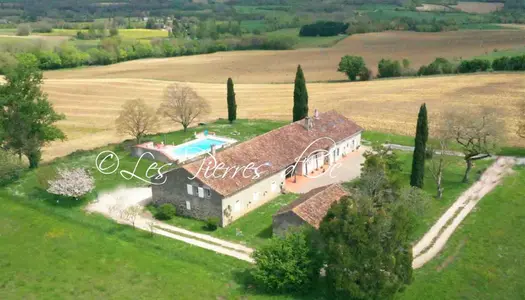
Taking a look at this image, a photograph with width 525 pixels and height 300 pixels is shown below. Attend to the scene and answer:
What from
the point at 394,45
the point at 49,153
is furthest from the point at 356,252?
the point at 394,45

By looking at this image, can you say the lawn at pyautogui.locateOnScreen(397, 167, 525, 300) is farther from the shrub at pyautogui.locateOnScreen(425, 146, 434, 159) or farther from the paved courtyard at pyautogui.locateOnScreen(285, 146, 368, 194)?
the paved courtyard at pyautogui.locateOnScreen(285, 146, 368, 194)

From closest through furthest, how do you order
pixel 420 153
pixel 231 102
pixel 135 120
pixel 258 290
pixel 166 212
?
pixel 258 290 → pixel 166 212 → pixel 420 153 → pixel 135 120 → pixel 231 102

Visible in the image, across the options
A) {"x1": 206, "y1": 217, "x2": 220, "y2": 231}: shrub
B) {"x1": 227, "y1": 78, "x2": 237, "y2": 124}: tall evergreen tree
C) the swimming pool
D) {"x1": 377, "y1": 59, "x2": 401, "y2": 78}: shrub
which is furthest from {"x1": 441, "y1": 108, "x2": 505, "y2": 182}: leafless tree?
{"x1": 377, "y1": 59, "x2": 401, "y2": 78}: shrub

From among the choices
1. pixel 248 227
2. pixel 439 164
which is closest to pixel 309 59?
pixel 439 164

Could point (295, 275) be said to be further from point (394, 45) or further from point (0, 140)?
point (394, 45)

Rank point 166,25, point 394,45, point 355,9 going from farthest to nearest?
point 355,9, point 166,25, point 394,45

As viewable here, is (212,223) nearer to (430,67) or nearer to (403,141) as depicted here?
(403,141)

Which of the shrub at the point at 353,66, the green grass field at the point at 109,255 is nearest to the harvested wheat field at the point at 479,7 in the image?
the shrub at the point at 353,66

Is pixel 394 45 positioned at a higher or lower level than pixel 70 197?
higher
